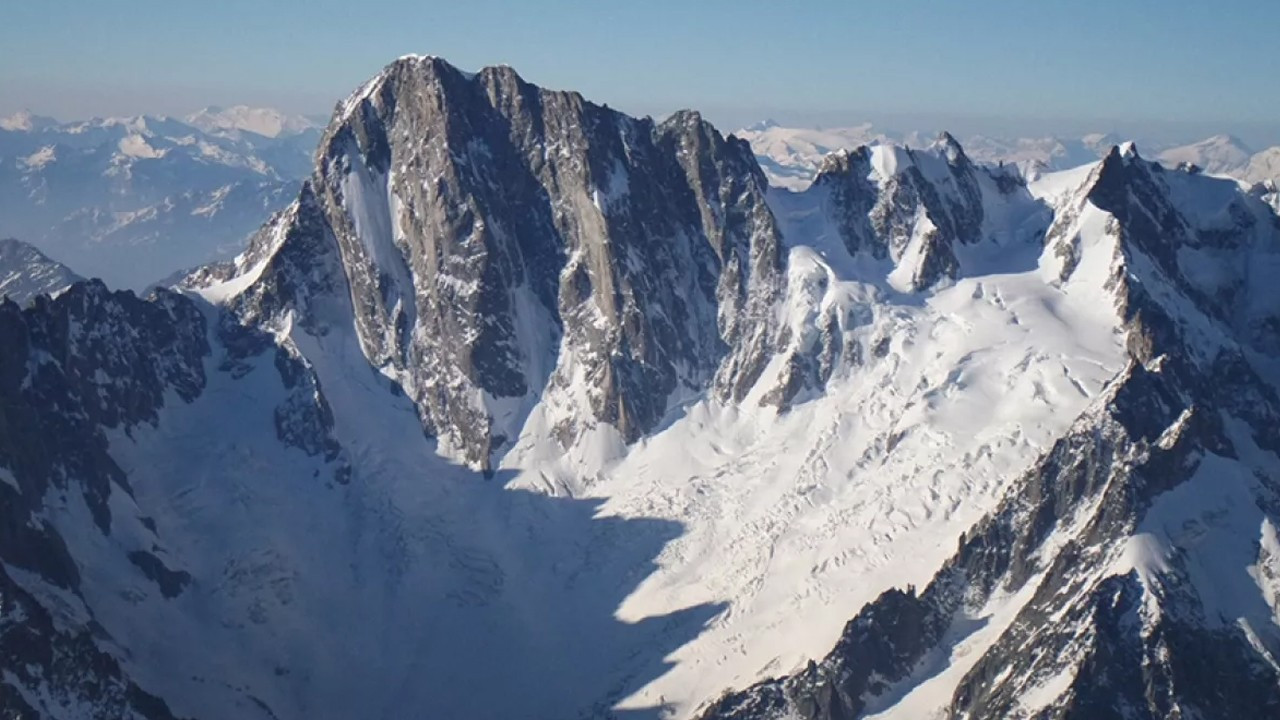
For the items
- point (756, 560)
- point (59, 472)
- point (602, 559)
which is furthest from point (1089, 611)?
point (59, 472)

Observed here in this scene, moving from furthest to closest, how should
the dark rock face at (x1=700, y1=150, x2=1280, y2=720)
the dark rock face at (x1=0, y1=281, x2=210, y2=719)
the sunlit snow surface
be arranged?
the sunlit snow surface
the dark rock face at (x1=700, y1=150, x2=1280, y2=720)
the dark rock face at (x1=0, y1=281, x2=210, y2=719)

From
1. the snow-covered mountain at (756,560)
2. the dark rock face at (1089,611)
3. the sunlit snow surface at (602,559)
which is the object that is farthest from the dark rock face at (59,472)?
the dark rock face at (1089,611)

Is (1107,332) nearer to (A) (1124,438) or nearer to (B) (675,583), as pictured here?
(A) (1124,438)

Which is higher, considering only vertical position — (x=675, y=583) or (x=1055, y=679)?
(x=1055, y=679)

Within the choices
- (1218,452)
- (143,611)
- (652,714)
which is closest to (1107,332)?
(1218,452)

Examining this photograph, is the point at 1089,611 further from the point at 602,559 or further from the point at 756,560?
the point at 602,559

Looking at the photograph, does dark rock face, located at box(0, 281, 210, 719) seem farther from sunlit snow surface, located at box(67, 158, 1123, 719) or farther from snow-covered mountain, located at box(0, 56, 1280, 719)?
sunlit snow surface, located at box(67, 158, 1123, 719)

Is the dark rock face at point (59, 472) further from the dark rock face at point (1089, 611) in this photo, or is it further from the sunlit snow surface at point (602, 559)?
the dark rock face at point (1089, 611)

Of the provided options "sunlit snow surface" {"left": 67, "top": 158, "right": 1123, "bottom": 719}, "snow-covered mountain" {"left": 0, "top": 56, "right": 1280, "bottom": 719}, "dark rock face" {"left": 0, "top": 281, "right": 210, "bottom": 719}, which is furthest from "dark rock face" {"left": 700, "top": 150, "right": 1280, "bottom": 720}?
"dark rock face" {"left": 0, "top": 281, "right": 210, "bottom": 719}
